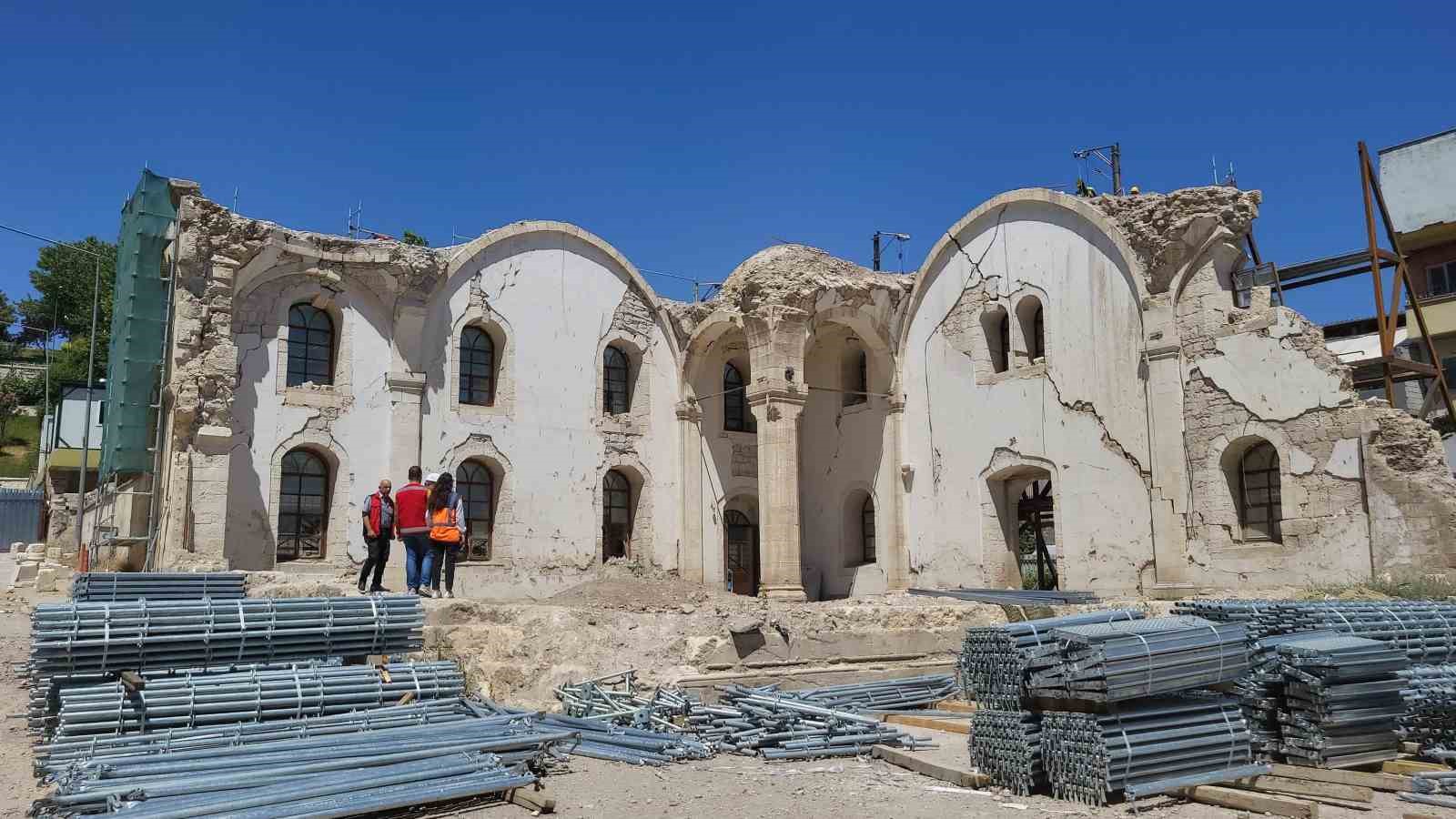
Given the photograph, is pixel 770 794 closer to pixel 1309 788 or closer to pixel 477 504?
pixel 1309 788

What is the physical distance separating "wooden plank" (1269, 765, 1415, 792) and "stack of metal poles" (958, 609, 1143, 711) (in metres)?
1.77

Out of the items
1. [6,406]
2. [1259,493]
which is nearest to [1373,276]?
[1259,493]

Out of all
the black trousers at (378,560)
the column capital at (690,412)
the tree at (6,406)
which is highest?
the tree at (6,406)

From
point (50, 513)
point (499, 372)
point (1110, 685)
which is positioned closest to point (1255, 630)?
point (1110, 685)

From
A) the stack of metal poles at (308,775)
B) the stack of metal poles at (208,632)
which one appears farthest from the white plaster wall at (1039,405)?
the stack of metal poles at (308,775)

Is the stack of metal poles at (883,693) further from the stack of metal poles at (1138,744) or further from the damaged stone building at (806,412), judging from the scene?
the damaged stone building at (806,412)

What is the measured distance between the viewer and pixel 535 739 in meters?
8.11

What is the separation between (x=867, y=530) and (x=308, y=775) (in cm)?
1576

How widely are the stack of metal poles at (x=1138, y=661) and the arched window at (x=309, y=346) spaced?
13.4 meters

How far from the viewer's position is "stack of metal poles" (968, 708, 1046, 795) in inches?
302

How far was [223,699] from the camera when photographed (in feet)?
28.5

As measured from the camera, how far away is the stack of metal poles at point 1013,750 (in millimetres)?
7660

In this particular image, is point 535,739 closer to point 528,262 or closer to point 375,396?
point 375,396

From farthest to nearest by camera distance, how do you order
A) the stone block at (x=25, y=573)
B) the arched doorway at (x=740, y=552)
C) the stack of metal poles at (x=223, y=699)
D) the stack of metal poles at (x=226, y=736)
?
the stone block at (x=25, y=573) < the arched doorway at (x=740, y=552) < the stack of metal poles at (x=223, y=699) < the stack of metal poles at (x=226, y=736)
